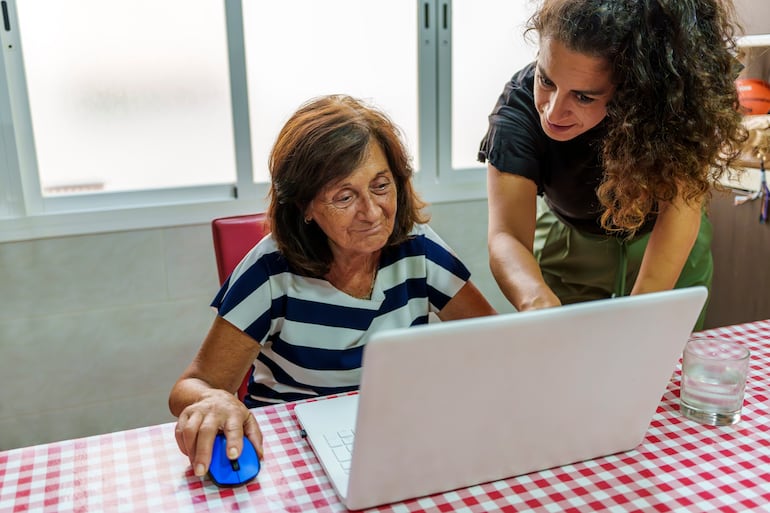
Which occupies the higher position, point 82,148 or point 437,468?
point 82,148

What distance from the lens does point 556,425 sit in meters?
0.91

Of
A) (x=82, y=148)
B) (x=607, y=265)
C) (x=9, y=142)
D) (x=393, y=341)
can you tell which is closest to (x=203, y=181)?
(x=82, y=148)

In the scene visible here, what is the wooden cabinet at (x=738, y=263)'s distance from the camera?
97.1 inches

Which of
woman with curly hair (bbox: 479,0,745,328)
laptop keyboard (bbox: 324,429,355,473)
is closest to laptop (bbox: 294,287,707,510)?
laptop keyboard (bbox: 324,429,355,473)

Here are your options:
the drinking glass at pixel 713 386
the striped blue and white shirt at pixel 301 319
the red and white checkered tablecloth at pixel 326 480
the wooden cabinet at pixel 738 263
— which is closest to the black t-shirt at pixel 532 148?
the striped blue and white shirt at pixel 301 319

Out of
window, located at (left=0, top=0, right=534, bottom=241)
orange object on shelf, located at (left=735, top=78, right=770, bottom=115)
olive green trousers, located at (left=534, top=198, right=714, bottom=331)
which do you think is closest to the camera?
olive green trousers, located at (left=534, top=198, right=714, bottom=331)

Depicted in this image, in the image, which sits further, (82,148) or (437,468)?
(82,148)

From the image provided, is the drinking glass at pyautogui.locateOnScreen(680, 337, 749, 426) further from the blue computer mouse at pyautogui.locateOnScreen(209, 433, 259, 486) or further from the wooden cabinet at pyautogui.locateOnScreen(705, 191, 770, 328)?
the wooden cabinet at pyautogui.locateOnScreen(705, 191, 770, 328)

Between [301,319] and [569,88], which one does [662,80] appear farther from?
[301,319]

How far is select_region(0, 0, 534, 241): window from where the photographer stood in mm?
2209

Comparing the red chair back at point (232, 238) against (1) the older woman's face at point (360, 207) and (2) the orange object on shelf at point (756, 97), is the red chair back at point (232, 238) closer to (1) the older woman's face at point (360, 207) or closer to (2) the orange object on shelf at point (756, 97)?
(1) the older woman's face at point (360, 207)

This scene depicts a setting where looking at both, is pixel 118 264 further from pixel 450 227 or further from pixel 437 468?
pixel 437 468

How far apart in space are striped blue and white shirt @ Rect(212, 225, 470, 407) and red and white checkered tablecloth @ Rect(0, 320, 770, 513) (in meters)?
0.28

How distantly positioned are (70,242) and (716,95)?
73.9 inches
